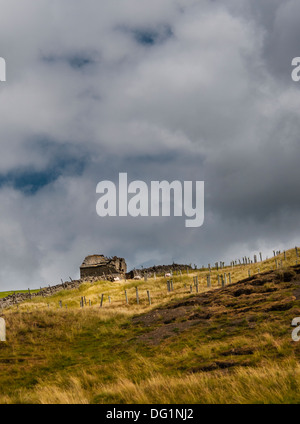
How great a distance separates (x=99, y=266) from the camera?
78.8 m

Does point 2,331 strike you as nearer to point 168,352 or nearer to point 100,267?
point 168,352

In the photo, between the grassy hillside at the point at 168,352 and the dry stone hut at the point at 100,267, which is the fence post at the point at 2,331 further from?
the dry stone hut at the point at 100,267

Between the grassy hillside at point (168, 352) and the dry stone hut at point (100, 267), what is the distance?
4608cm

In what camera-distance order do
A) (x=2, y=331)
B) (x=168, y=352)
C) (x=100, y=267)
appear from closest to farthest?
(x=168, y=352), (x=2, y=331), (x=100, y=267)

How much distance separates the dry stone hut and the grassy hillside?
46.1 m

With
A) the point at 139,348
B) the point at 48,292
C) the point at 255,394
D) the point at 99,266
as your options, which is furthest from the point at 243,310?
the point at 99,266

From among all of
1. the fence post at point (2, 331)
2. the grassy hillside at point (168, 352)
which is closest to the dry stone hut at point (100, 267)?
the grassy hillside at point (168, 352)

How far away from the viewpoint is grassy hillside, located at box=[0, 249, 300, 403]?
9156mm

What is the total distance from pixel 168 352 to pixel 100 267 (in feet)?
206

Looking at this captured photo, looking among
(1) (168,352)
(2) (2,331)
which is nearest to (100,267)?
(2) (2,331)

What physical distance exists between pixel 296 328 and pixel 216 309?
9.70m

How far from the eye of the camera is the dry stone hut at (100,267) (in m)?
77.8

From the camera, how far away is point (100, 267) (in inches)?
3095
